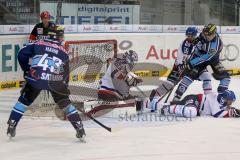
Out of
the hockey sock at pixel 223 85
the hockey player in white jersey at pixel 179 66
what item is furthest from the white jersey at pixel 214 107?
the hockey player in white jersey at pixel 179 66

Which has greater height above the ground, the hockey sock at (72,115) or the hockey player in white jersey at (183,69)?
the hockey player in white jersey at (183,69)

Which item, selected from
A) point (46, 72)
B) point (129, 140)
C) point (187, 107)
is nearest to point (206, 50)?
point (187, 107)

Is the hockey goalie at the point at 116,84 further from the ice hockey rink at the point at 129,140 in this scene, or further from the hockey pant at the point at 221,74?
the hockey pant at the point at 221,74

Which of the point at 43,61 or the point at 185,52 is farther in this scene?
the point at 185,52

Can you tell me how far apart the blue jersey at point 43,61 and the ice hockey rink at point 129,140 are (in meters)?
0.67

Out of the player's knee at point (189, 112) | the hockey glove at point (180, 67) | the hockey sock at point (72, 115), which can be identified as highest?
the hockey glove at point (180, 67)

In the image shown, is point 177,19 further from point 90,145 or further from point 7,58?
point 90,145

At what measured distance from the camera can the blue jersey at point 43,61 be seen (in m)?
6.59

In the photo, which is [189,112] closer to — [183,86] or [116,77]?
[183,86]

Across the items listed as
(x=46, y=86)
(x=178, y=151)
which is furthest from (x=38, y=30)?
(x=178, y=151)

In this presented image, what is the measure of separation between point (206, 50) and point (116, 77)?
1370 mm

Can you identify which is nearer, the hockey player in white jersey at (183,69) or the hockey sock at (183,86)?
the hockey sock at (183,86)

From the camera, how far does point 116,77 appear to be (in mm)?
8672

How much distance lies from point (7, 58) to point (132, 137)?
4.78m
